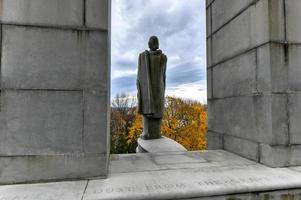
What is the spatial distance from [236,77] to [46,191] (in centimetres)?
379

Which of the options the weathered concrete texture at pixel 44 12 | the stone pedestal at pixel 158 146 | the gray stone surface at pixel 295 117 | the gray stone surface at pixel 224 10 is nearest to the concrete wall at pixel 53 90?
the weathered concrete texture at pixel 44 12

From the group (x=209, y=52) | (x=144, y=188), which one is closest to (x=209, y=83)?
(x=209, y=52)

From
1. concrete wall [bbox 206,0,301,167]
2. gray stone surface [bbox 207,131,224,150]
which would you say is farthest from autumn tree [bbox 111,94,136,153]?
concrete wall [bbox 206,0,301,167]

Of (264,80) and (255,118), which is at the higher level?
(264,80)

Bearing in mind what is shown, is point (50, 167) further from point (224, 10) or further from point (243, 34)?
point (224, 10)

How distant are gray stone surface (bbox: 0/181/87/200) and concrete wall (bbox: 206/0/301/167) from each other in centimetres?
283

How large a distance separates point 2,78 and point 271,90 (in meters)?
3.74

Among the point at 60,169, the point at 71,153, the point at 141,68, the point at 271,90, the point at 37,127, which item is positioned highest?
the point at 141,68

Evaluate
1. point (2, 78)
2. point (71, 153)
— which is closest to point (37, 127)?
point (71, 153)

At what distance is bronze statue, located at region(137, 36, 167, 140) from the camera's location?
23.3ft

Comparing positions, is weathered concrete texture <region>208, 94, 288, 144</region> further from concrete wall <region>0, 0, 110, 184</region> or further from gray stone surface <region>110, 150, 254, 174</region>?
concrete wall <region>0, 0, 110, 184</region>

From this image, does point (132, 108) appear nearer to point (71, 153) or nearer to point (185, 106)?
point (185, 106)

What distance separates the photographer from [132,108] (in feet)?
120

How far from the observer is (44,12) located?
10.8 ft
